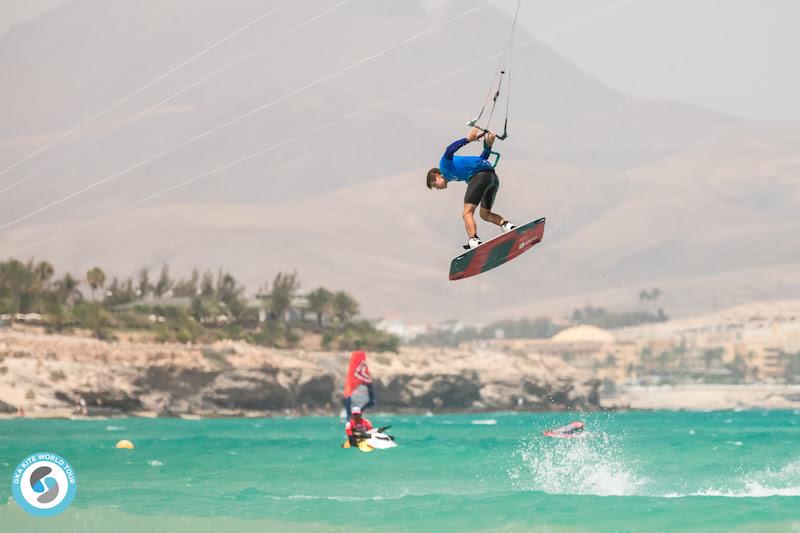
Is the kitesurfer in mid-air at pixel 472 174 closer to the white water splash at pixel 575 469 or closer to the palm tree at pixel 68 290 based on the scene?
the white water splash at pixel 575 469

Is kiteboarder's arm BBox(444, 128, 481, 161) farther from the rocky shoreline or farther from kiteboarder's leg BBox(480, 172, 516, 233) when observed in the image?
the rocky shoreline

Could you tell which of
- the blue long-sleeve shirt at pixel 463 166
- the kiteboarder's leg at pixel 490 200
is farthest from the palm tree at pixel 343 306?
the blue long-sleeve shirt at pixel 463 166

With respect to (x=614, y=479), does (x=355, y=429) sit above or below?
above

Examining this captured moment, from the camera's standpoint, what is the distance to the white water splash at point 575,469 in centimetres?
4072

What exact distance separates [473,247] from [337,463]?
3379 cm

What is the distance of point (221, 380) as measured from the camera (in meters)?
110

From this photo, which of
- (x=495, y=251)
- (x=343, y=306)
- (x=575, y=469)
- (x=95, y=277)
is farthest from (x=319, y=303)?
(x=495, y=251)

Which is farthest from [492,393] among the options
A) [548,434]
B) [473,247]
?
[473,247]

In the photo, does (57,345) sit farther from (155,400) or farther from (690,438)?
(690,438)

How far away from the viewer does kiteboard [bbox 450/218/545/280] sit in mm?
19656

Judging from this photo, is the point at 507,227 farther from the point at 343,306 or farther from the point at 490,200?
the point at 343,306

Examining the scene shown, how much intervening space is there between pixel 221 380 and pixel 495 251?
91.3 m

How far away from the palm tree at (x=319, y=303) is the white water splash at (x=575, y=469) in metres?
69.9

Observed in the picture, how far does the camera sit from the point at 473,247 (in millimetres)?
19703
